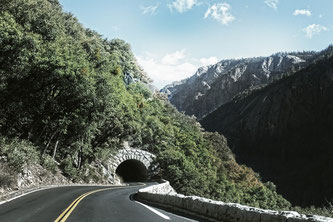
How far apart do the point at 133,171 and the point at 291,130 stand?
106 metres

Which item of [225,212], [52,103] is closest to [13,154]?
[52,103]

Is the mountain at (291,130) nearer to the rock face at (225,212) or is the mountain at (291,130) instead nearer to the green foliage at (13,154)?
the green foliage at (13,154)

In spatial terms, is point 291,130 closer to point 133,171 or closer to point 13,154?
point 133,171

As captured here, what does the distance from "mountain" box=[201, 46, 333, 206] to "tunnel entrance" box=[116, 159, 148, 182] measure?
76107 mm

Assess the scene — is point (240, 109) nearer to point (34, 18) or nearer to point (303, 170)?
point (303, 170)

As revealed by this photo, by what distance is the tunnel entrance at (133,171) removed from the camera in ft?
156

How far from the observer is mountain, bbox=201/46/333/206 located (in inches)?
4712

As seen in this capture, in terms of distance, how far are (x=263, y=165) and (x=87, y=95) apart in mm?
127093

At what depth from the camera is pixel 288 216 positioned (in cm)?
599

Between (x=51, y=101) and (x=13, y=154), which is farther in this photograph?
(x=51, y=101)

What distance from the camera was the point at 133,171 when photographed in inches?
2078

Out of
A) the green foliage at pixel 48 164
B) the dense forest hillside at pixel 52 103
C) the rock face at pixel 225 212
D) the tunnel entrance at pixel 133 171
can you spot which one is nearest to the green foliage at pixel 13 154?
the dense forest hillside at pixel 52 103

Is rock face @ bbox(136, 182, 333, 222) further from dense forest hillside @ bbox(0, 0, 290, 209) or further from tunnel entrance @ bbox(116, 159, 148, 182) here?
tunnel entrance @ bbox(116, 159, 148, 182)

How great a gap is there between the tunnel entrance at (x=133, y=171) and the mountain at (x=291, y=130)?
76.1m
